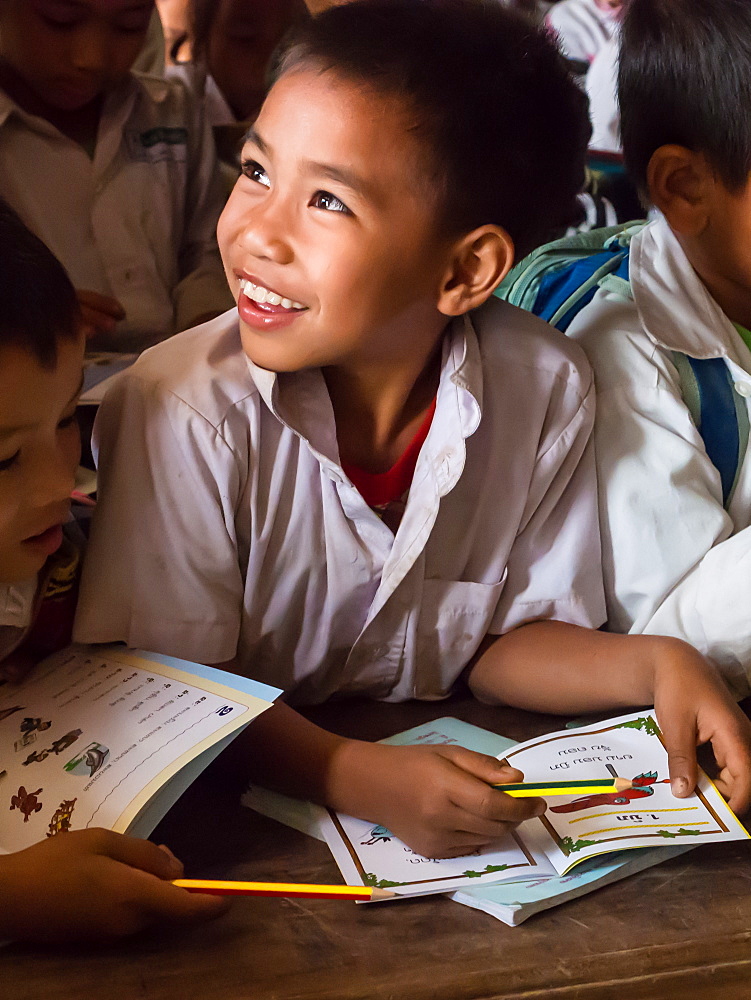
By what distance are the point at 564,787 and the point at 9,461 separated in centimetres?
50

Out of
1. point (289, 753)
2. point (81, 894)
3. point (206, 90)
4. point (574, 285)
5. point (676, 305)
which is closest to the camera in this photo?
point (81, 894)

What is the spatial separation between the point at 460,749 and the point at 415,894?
0.38ft

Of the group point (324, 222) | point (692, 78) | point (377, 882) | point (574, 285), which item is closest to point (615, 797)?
point (377, 882)

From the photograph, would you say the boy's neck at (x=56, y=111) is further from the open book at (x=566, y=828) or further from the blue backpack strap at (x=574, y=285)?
the open book at (x=566, y=828)

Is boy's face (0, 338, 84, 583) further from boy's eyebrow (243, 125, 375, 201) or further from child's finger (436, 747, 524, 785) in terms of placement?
child's finger (436, 747, 524, 785)

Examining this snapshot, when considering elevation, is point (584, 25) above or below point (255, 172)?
above

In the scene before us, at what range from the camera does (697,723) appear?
925mm

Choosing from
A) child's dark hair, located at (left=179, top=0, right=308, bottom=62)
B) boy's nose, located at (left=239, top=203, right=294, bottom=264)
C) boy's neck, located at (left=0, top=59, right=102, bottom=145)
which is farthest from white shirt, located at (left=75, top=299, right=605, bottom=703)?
child's dark hair, located at (left=179, top=0, right=308, bottom=62)

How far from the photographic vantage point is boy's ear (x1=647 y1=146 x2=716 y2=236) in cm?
114

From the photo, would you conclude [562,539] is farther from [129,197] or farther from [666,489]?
[129,197]

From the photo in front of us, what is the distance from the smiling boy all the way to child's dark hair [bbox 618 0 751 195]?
20cm

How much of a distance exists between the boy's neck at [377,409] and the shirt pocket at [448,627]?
0.14 metres

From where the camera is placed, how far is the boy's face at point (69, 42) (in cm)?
149

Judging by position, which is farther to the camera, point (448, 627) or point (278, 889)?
point (448, 627)
